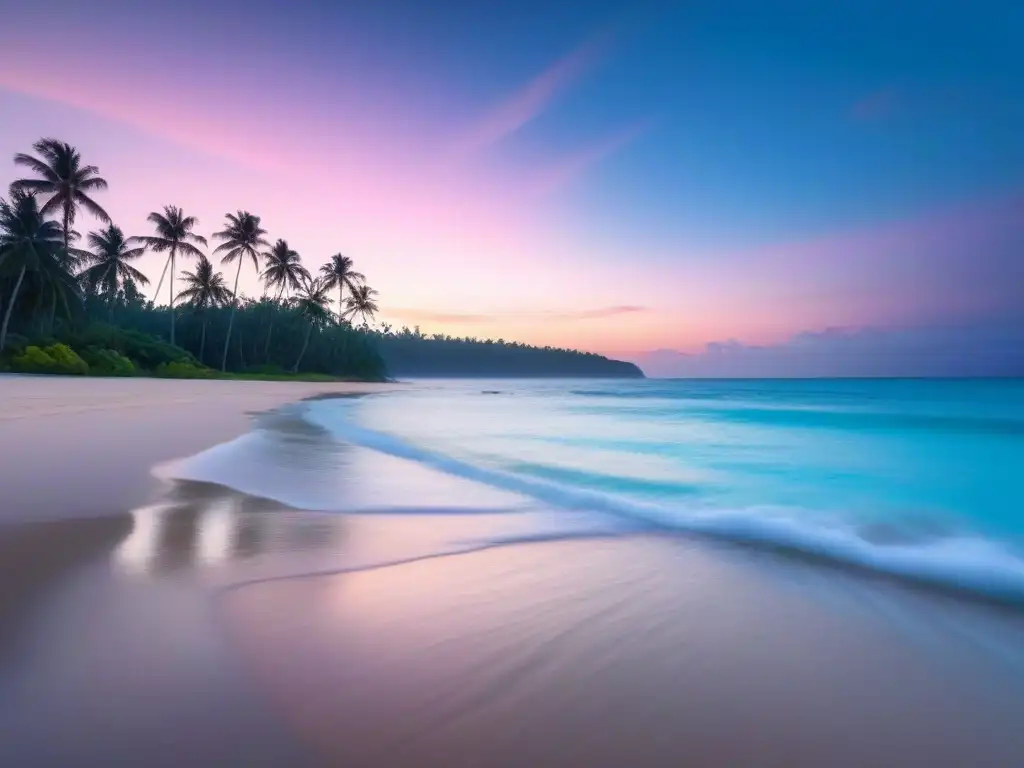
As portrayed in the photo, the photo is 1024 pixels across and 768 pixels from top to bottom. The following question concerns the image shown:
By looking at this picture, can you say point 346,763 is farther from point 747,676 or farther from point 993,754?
point 993,754

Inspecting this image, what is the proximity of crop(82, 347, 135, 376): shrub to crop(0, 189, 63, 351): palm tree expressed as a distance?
348 centimetres

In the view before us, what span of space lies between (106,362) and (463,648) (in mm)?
35788

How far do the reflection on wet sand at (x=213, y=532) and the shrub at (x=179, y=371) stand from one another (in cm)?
3402

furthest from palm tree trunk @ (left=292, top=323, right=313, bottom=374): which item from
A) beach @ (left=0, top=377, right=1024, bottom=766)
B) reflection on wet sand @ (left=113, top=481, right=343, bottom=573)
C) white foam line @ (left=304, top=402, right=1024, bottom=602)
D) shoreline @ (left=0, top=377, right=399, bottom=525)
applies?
beach @ (left=0, top=377, right=1024, bottom=766)

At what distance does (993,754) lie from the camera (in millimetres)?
1770

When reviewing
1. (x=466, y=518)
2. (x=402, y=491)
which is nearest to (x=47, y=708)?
(x=466, y=518)

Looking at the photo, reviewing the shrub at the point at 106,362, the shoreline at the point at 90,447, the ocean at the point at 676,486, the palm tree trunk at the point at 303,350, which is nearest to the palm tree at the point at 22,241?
the shrub at the point at 106,362

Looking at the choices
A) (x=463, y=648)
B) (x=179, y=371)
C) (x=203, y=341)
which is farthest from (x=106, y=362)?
(x=463, y=648)

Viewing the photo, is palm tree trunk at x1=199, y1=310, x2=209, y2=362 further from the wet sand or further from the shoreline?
the wet sand

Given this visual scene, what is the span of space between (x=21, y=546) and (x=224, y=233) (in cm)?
4488

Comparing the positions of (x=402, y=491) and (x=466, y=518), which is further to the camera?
(x=402, y=491)

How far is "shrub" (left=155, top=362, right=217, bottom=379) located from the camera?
34.2 meters

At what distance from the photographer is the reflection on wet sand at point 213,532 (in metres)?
3.34

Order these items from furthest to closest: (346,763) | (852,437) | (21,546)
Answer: (852,437)
(21,546)
(346,763)
